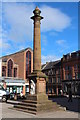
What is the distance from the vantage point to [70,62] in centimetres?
5353

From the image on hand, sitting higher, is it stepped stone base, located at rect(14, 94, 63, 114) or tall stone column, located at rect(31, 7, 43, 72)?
tall stone column, located at rect(31, 7, 43, 72)

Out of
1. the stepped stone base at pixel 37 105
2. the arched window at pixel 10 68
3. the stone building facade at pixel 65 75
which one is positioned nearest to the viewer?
the stepped stone base at pixel 37 105

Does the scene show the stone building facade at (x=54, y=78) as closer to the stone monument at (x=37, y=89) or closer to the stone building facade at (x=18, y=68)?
the stone building facade at (x=18, y=68)

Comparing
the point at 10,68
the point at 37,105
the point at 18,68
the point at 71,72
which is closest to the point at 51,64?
the point at 71,72

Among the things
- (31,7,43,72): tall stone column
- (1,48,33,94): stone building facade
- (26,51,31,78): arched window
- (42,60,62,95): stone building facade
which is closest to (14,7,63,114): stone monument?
(31,7,43,72): tall stone column

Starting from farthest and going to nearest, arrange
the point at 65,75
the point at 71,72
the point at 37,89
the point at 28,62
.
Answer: the point at 65,75 < the point at 71,72 < the point at 28,62 < the point at 37,89

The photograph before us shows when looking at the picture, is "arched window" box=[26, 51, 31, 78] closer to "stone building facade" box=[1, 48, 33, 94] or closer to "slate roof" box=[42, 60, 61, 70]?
"stone building facade" box=[1, 48, 33, 94]

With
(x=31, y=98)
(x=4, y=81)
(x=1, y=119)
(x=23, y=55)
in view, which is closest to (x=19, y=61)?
(x=23, y=55)

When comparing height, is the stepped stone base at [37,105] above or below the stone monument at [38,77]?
below

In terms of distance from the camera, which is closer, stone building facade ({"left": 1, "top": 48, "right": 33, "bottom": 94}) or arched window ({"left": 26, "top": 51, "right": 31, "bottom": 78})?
stone building facade ({"left": 1, "top": 48, "right": 33, "bottom": 94})

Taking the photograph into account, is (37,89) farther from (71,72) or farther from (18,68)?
(71,72)

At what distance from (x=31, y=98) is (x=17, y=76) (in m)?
30.9

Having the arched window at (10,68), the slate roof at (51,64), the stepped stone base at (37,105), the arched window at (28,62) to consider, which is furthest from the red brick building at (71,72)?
the stepped stone base at (37,105)

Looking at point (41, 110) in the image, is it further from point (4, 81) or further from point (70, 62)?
point (70, 62)
